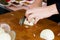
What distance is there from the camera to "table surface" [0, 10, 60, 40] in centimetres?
79

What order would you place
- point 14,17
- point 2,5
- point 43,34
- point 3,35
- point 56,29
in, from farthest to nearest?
point 2,5
point 14,17
point 56,29
point 43,34
point 3,35

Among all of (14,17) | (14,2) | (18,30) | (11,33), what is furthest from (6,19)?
(14,2)

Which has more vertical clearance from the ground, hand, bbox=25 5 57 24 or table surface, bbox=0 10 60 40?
hand, bbox=25 5 57 24

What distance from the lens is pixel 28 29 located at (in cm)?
85

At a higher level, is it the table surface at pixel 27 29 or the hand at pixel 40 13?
the hand at pixel 40 13

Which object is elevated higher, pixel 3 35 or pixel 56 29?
pixel 3 35

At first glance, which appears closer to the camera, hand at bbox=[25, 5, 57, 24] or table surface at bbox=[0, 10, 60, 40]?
table surface at bbox=[0, 10, 60, 40]

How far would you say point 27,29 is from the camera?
85 centimetres

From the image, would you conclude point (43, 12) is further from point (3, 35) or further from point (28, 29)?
point (3, 35)

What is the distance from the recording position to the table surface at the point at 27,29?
0.79 meters

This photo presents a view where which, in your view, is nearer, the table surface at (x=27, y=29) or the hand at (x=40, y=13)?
the table surface at (x=27, y=29)

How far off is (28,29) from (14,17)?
0.18 meters

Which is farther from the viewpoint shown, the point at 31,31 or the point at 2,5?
the point at 2,5

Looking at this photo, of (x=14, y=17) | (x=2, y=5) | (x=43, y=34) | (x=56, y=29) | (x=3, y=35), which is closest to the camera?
(x=3, y=35)
